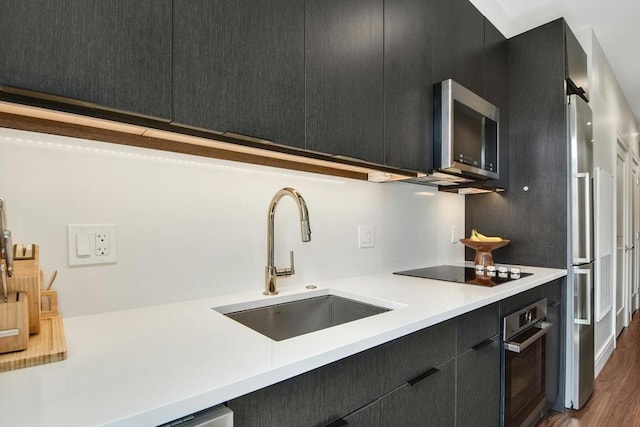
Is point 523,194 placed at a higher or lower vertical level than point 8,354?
higher

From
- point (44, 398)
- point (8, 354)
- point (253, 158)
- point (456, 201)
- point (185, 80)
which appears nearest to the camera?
point (44, 398)

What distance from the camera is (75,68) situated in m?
0.71

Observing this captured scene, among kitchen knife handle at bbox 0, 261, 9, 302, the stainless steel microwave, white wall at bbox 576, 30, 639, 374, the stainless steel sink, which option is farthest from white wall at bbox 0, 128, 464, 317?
white wall at bbox 576, 30, 639, 374

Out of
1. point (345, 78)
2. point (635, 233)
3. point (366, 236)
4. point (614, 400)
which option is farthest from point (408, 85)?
A: point (635, 233)

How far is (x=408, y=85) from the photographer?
1.47m

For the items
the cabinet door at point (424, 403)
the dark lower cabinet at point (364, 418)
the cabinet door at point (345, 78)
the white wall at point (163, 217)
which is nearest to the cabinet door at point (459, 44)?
the cabinet door at point (345, 78)

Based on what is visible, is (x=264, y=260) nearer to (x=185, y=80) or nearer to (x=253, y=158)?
(x=253, y=158)

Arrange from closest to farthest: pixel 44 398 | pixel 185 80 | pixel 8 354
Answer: pixel 44 398 < pixel 8 354 < pixel 185 80

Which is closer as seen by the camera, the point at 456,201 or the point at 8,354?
the point at 8,354

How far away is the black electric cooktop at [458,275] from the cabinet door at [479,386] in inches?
10.6

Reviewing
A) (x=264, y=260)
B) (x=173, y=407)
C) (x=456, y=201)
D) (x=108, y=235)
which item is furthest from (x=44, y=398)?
(x=456, y=201)

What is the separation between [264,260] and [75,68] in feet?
2.77

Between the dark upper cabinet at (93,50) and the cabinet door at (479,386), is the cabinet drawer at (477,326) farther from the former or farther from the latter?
the dark upper cabinet at (93,50)

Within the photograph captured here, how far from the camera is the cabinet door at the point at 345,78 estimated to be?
1.13m
